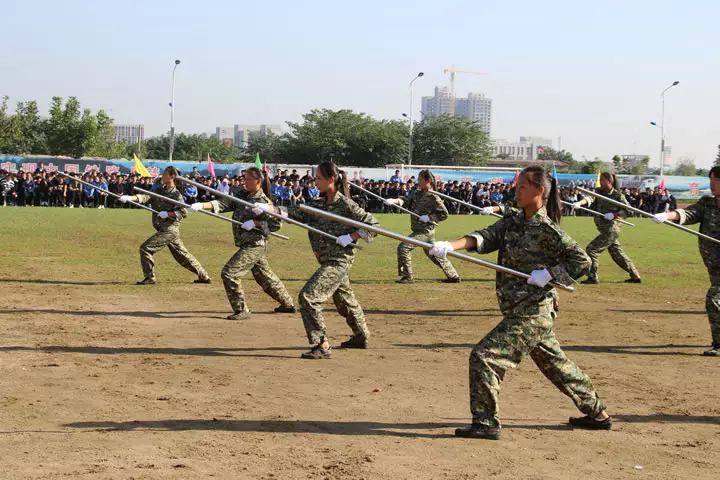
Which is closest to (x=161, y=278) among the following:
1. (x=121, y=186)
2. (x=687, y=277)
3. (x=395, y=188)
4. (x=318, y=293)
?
(x=318, y=293)

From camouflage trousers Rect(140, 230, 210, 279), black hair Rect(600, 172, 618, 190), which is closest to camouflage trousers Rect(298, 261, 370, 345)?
camouflage trousers Rect(140, 230, 210, 279)

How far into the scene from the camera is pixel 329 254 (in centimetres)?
1106

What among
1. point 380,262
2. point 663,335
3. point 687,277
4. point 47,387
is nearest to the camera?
point 47,387

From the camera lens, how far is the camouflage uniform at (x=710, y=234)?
38.4 feet

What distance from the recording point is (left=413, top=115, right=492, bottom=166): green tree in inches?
4003

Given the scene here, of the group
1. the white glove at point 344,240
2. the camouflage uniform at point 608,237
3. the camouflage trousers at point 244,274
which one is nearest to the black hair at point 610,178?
the camouflage uniform at point 608,237

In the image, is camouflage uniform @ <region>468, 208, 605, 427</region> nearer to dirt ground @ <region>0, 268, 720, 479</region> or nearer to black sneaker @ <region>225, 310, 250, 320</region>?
dirt ground @ <region>0, 268, 720, 479</region>

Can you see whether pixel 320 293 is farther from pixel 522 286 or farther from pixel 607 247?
pixel 607 247

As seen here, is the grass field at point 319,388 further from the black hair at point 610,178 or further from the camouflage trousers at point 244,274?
the black hair at point 610,178

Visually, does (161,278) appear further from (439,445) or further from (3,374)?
(439,445)

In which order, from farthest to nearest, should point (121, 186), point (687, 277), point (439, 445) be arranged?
point (121, 186) → point (687, 277) → point (439, 445)

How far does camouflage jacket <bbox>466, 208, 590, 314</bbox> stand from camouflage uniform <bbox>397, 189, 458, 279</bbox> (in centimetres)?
1048

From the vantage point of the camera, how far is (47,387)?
9266 mm

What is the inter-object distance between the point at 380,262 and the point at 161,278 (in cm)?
631
